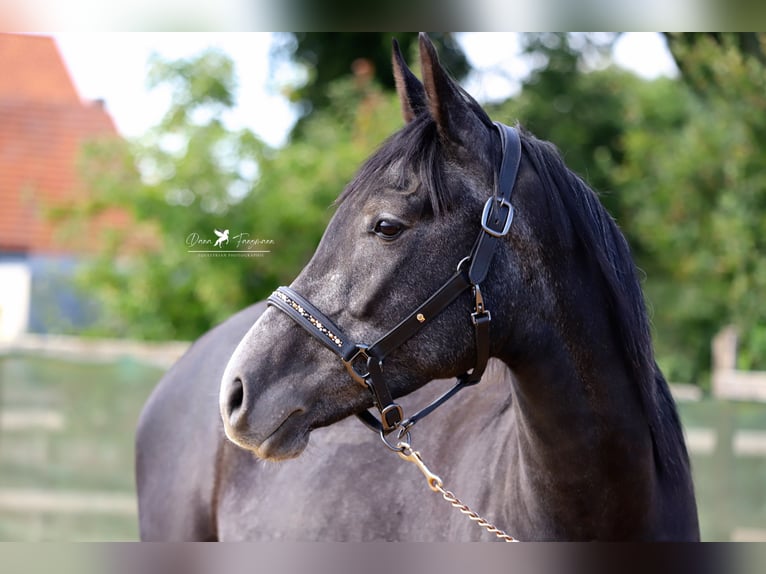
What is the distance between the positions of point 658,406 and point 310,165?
16.9 ft

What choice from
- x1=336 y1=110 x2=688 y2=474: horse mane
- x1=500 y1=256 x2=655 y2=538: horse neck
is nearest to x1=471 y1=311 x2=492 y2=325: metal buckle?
x1=500 y1=256 x2=655 y2=538: horse neck

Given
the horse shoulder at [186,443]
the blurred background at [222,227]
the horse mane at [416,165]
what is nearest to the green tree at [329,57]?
the blurred background at [222,227]

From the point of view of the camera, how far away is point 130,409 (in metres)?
6.33

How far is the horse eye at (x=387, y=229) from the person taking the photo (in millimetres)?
1774

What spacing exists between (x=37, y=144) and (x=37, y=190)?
423 millimetres

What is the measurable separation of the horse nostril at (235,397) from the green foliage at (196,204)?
4.05 m

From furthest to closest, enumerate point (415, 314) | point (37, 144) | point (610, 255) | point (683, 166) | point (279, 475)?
point (683, 166), point (37, 144), point (279, 475), point (610, 255), point (415, 314)

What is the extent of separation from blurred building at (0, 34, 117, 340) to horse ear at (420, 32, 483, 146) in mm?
5762

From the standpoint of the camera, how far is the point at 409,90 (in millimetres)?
1962

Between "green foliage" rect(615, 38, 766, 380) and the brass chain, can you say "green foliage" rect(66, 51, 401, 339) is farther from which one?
the brass chain

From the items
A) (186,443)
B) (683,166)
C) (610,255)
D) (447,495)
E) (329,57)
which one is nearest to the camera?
(610,255)

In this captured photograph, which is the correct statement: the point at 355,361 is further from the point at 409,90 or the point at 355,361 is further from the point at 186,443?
the point at 186,443

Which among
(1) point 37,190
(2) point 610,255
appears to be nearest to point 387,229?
(2) point 610,255

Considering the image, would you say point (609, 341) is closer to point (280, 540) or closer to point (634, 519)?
point (634, 519)
